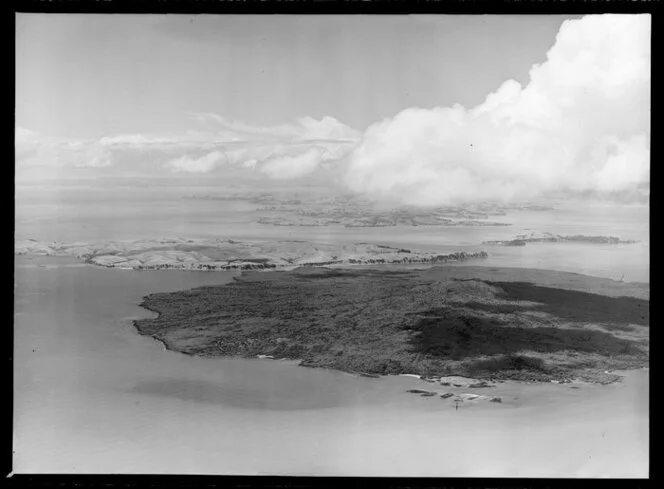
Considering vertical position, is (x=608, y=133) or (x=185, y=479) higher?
(x=608, y=133)

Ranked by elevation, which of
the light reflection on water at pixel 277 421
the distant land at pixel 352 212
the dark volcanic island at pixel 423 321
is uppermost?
the distant land at pixel 352 212

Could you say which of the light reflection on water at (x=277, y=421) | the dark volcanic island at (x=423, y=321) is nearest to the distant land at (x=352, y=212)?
the dark volcanic island at (x=423, y=321)

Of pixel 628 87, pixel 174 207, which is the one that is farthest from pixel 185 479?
pixel 628 87

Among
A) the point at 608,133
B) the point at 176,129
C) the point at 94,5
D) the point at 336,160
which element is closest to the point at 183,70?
the point at 176,129

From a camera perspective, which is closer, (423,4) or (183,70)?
(423,4)

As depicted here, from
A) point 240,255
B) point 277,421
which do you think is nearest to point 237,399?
point 277,421

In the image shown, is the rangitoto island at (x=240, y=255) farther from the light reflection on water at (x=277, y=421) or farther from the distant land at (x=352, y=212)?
the light reflection on water at (x=277, y=421)

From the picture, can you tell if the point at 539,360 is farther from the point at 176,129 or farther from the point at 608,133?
the point at 176,129

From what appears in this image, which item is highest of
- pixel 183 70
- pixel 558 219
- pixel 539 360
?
pixel 183 70
